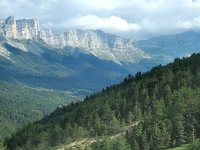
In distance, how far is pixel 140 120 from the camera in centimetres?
15100

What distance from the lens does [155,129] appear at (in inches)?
5034

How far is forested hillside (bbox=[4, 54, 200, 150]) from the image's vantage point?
128 meters

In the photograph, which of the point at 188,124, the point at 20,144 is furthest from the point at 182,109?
the point at 20,144

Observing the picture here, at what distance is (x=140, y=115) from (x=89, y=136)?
17877 mm

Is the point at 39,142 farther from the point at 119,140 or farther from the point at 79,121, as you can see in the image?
the point at 119,140

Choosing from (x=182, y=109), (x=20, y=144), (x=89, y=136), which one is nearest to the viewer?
(x=182, y=109)

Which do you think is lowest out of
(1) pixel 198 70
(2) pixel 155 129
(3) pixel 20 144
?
(3) pixel 20 144

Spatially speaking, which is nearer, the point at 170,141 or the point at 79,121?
the point at 170,141

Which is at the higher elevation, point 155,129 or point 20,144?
point 155,129

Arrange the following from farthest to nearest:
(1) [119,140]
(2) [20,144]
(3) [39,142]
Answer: (2) [20,144] < (3) [39,142] < (1) [119,140]

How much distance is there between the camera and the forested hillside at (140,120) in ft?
421

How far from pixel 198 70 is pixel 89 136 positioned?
56175 mm

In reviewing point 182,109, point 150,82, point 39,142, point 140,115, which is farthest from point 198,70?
point 39,142

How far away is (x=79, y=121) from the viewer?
174500mm
